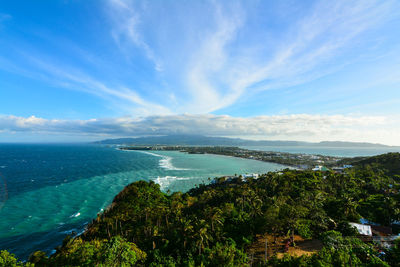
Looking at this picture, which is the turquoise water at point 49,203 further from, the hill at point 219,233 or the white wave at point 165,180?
the hill at point 219,233

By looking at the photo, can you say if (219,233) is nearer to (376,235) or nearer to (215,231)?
(215,231)

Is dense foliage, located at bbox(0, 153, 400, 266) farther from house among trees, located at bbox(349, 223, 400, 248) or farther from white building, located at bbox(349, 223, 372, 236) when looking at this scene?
house among trees, located at bbox(349, 223, 400, 248)

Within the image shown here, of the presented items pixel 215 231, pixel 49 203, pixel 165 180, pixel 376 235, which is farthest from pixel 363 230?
pixel 49 203

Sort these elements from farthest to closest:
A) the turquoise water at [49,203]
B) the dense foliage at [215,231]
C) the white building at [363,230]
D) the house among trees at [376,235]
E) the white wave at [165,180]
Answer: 1. the white wave at [165,180]
2. the turquoise water at [49,203]
3. the white building at [363,230]
4. the house among trees at [376,235]
5. the dense foliage at [215,231]

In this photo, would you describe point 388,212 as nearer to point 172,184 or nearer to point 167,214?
point 167,214

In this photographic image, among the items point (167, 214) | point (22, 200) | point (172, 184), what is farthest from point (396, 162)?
point (22, 200)


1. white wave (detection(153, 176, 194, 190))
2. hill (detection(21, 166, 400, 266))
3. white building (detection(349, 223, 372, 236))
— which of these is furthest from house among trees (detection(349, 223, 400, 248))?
white wave (detection(153, 176, 194, 190))

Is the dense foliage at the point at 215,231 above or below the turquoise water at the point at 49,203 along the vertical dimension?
above


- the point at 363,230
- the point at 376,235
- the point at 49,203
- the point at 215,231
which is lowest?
the point at 49,203

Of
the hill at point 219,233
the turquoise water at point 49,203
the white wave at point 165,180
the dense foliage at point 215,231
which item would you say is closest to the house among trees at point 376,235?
the hill at point 219,233

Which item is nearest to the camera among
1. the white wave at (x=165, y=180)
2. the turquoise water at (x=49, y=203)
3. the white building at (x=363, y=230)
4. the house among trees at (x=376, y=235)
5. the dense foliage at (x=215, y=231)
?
the dense foliage at (x=215, y=231)
